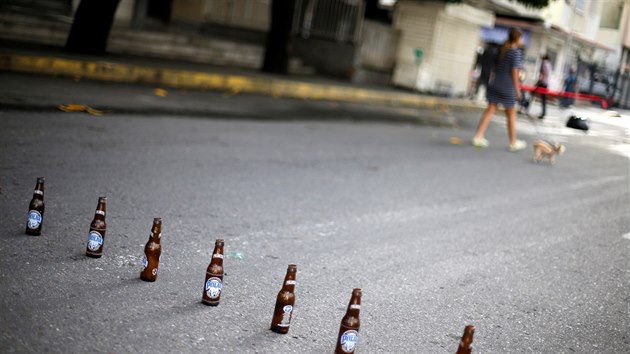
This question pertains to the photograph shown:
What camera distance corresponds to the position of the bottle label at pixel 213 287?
440cm

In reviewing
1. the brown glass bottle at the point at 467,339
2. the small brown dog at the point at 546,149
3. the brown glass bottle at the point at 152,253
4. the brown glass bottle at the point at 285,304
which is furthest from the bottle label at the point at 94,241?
the small brown dog at the point at 546,149

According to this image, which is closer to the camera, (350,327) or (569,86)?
(350,327)

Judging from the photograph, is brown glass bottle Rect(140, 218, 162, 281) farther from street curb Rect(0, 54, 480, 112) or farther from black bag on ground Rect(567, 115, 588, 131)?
street curb Rect(0, 54, 480, 112)

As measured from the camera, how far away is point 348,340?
3.89 m

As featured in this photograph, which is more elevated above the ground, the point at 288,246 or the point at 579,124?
the point at 579,124

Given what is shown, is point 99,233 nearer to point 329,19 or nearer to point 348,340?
point 348,340

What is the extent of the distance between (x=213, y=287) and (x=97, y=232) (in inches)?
39.4

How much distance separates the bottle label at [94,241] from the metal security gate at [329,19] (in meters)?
21.0

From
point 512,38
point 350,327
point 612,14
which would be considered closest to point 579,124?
point 612,14

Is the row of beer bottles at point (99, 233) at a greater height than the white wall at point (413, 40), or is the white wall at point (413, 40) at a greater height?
the white wall at point (413, 40)

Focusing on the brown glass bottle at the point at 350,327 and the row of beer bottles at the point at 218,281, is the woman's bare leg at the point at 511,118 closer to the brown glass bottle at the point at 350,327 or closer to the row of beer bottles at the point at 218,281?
the row of beer bottles at the point at 218,281

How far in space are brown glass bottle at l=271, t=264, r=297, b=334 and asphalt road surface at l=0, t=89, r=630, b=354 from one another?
0.23 ft

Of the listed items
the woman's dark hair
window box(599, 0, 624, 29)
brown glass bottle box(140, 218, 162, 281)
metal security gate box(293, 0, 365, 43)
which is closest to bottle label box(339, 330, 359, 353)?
brown glass bottle box(140, 218, 162, 281)

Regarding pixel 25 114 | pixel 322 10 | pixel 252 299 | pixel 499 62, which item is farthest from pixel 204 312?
pixel 322 10
